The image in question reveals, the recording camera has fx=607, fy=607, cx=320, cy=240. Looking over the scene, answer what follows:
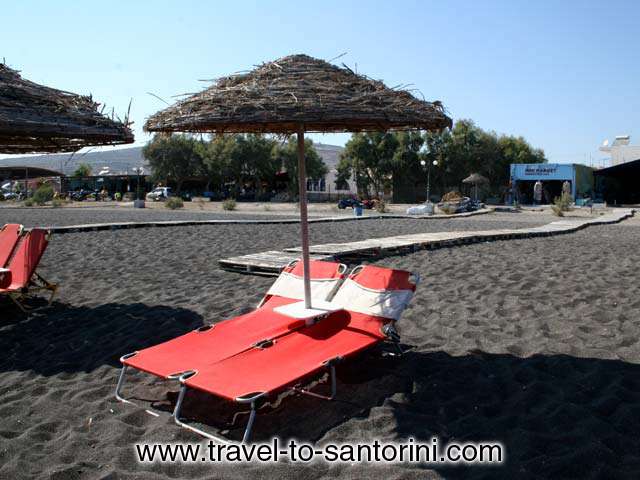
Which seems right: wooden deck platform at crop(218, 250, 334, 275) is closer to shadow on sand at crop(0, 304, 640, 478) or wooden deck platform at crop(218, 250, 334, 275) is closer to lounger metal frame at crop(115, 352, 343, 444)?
shadow on sand at crop(0, 304, 640, 478)

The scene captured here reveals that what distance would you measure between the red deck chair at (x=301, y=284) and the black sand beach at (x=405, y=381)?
70 cm

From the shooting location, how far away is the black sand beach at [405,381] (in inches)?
116

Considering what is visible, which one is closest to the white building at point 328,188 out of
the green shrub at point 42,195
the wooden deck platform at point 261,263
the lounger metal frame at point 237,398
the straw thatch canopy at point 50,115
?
the green shrub at point 42,195

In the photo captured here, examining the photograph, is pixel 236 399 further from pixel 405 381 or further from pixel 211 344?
pixel 405 381

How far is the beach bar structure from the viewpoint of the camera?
3925 cm

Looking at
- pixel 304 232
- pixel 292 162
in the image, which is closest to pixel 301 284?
pixel 304 232

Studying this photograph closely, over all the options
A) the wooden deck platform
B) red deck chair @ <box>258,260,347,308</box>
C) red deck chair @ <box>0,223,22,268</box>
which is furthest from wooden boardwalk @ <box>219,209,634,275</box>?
red deck chair @ <box>0,223,22,268</box>

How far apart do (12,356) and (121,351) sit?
829mm

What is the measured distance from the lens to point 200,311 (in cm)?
578

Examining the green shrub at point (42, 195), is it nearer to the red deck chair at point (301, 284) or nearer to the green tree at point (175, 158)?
the green tree at point (175, 158)

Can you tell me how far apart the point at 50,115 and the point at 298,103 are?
2880mm

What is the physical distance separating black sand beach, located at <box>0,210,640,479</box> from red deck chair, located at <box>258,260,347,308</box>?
70 centimetres

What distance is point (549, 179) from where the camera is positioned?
39.8 meters

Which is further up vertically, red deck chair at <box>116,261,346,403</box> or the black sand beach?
red deck chair at <box>116,261,346,403</box>
